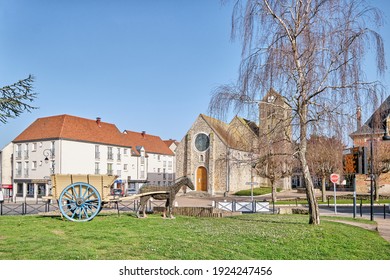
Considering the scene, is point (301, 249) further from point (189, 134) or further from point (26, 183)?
point (189, 134)

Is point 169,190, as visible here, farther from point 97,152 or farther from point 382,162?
point 382,162

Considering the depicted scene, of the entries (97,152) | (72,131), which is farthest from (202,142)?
(72,131)

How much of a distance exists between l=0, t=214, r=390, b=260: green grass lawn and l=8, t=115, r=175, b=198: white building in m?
15.1

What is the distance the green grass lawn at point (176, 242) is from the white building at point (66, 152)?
15.1m

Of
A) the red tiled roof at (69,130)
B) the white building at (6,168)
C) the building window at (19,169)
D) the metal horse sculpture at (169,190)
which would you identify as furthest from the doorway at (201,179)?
the metal horse sculpture at (169,190)

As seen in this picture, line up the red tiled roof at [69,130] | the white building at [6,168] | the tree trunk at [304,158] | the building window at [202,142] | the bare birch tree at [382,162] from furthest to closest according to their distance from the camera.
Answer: the building window at [202,142] → the white building at [6,168] → the red tiled roof at [69,130] → the bare birch tree at [382,162] → the tree trunk at [304,158]

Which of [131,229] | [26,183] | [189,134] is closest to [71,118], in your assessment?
[26,183]

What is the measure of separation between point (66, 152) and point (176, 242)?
21189 mm

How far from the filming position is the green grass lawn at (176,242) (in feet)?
19.2

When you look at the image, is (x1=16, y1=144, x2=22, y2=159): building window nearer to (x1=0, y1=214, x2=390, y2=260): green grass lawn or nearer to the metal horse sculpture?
(x1=0, y1=214, x2=390, y2=260): green grass lawn

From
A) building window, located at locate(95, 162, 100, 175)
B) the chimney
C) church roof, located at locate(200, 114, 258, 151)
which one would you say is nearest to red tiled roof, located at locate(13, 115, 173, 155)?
building window, located at locate(95, 162, 100, 175)

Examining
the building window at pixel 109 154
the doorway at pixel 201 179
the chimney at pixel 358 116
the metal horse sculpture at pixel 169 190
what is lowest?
the doorway at pixel 201 179

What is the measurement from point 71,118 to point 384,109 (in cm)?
2489

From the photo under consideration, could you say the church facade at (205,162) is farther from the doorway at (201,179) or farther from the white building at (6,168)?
the white building at (6,168)
